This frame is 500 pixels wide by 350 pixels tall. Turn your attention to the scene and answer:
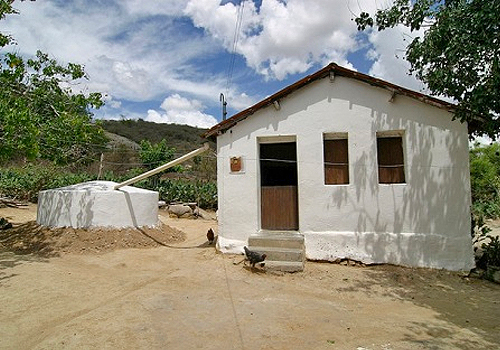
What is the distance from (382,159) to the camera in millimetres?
8461

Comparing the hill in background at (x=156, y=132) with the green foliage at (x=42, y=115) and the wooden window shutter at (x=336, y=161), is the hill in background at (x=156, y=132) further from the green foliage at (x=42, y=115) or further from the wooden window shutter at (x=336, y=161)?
the wooden window shutter at (x=336, y=161)

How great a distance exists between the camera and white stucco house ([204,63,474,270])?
7.74 metres

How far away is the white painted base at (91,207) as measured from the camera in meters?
10.3

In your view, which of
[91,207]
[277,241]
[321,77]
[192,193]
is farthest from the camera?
[192,193]

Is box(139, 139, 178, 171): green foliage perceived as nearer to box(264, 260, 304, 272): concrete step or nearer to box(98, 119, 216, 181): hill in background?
box(98, 119, 216, 181): hill in background

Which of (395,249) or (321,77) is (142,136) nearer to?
(321,77)

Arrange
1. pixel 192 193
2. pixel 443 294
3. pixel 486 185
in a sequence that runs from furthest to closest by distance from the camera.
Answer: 1. pixel 486 185
2. pixel 192 193
3. pixel 443 294

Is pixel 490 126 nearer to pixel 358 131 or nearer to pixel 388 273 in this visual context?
pixel 358 131

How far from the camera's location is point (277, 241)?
320 inches

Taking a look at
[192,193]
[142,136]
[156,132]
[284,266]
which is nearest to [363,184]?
[284,266]

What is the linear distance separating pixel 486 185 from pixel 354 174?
1832 centimetres

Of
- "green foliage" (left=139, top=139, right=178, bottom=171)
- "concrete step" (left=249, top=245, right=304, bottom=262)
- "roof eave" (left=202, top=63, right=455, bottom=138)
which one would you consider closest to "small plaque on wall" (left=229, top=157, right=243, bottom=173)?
"roof eave" (left=202, top=63, right=455, bottom=138)

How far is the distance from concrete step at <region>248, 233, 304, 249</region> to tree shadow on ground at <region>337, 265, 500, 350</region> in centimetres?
159

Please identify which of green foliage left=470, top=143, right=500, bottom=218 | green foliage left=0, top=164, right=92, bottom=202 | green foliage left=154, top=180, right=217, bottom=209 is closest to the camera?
green foliage left=0, top=164, right=92, bottom=202
